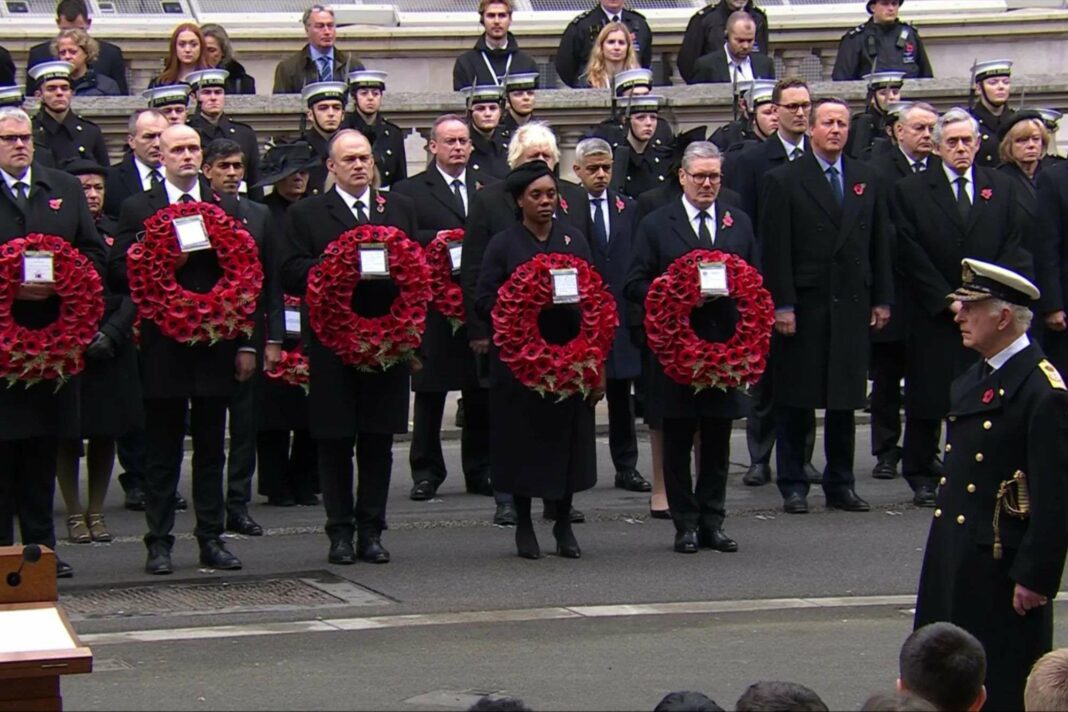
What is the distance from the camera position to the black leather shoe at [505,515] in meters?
12.9

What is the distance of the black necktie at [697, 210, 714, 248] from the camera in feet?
40.6

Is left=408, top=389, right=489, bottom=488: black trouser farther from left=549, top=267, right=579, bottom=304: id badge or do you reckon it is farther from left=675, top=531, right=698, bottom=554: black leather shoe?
left=549, top=267, right=579, bottom=304: id badge

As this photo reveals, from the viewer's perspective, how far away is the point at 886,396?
48.4 ft

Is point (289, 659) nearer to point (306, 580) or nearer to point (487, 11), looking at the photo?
point (306, 580)

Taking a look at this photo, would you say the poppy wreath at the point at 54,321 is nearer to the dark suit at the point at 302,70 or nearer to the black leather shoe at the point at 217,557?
the black leather shoe at the point at 217,557

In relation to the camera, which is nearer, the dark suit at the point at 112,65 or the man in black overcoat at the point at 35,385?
the man in black overcoat at the point at 35,385

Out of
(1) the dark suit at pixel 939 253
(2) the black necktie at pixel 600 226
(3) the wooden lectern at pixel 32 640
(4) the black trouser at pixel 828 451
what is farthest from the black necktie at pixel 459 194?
(3) the wooden lectern at pixel 32 640

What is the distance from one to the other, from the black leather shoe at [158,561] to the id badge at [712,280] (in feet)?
10.7

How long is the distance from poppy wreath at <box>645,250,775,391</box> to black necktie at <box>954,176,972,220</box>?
7.27 ft

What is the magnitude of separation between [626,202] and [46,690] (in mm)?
9264

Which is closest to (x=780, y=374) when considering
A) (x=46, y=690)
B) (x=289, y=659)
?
(x=289, y=659)

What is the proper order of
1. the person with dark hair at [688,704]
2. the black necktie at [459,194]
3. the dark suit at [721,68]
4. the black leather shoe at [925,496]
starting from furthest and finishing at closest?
the dark suit at [721,68], the black necktie at [459,194], the black leather shoe at [925,496], the person with dark hair at [688,704]

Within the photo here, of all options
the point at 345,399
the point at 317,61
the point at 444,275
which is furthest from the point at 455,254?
the point at 317,61

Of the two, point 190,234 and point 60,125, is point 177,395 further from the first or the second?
point 60,125
